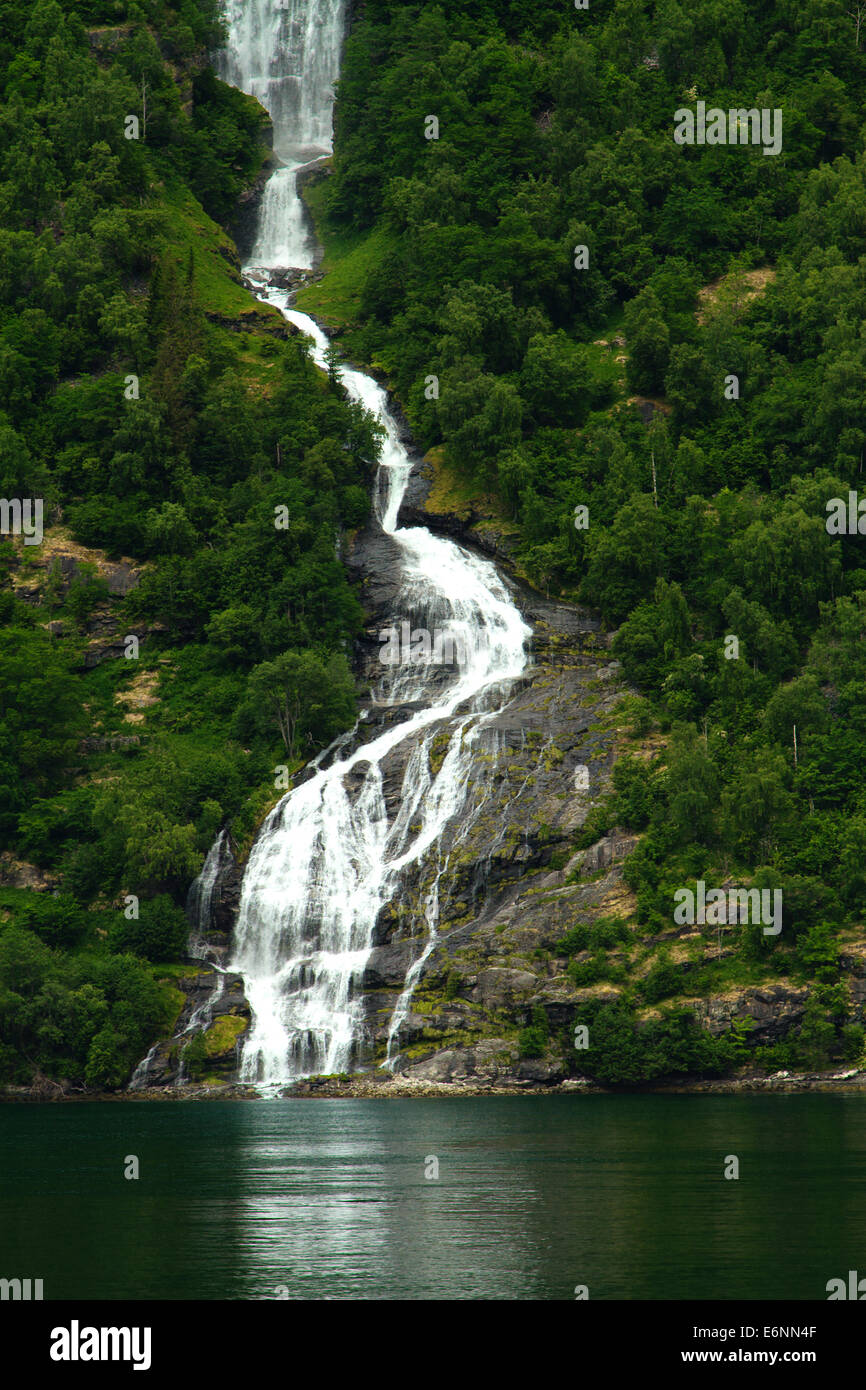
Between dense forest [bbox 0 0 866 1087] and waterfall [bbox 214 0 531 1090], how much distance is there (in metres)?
3.75

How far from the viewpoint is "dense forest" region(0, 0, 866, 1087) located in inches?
3467

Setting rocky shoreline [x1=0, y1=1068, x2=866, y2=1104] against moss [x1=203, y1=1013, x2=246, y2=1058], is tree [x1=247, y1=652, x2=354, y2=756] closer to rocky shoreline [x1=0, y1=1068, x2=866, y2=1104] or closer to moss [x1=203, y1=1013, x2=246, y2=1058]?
moss [x1=203, y1=1013, x2=246, y2=1058]

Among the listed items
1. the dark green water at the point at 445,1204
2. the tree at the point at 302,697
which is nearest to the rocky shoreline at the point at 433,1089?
the dark green water at the point at 445,1204

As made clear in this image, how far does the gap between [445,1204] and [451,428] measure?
8403 cm

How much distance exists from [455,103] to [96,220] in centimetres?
3839

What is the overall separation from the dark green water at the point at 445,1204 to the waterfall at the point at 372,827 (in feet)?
50.6

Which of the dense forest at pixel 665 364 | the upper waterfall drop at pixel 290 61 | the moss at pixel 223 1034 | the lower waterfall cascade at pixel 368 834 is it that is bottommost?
the moss at pixel 223 1034

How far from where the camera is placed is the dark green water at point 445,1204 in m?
33.8

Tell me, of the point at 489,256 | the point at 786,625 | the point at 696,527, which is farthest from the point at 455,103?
the point at 786,625

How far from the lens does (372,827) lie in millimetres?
94750

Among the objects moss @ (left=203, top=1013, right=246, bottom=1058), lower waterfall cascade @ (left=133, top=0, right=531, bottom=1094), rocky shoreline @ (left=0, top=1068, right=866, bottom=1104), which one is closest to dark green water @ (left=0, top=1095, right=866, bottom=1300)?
rocky shoreline @ (left=0, top=1068, right=866, bottom=1104)

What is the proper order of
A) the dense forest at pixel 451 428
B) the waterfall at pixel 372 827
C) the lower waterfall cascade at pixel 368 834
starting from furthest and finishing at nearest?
the dense forest at pixel 451 428 < the waterfall at pixel 372 827 < the lower waterfall cascade at pixel 368 834

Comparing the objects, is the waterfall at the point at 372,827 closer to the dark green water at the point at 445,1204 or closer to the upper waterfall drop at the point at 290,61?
the dark green water at the point at 445,1204
